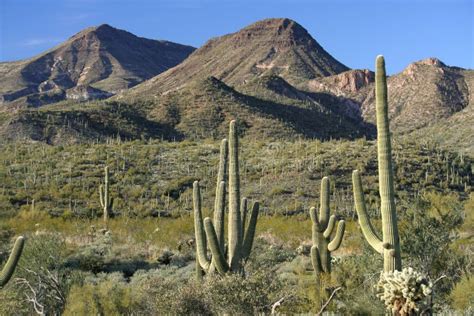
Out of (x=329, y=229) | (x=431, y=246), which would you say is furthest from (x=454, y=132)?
(x=329, y=229)

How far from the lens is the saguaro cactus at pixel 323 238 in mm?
13953

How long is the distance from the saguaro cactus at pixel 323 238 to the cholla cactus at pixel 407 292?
5.93m

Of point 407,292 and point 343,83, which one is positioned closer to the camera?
point 407,292

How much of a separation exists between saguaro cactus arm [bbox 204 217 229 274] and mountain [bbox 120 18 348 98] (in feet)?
349

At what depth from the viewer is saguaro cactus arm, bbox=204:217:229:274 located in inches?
468

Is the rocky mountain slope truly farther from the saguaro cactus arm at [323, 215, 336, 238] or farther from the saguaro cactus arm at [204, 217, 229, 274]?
the saguaro cactus arm at [204, 217, 229, 274]

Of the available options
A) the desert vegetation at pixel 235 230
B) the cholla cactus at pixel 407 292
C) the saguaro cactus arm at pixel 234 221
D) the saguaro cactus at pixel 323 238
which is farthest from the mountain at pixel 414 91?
the cholla cactus at pixel 407 292

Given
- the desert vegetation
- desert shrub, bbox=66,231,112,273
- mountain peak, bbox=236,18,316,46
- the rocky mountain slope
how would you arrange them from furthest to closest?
mountain peak, bbox=236,18,316,46 < the rocky mountain slope < desert shrub, bbox=66,231,112,273 < the desert vegetation

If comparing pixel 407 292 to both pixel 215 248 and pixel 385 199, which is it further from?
pixel 215 248

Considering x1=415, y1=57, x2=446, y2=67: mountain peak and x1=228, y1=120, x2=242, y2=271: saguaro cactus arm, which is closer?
x1=228, y1=120, x2=242, y2=271: saguaro cactus arm

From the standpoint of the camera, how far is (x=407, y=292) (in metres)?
7.70

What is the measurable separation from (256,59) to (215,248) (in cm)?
12757

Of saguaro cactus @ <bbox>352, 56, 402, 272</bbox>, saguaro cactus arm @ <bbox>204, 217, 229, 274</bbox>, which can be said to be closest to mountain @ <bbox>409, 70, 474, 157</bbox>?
saguaro cactus arm @ <bbox>204, 217, 229, 274</bbox>

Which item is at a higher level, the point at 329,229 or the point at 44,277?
the point at 329,229
